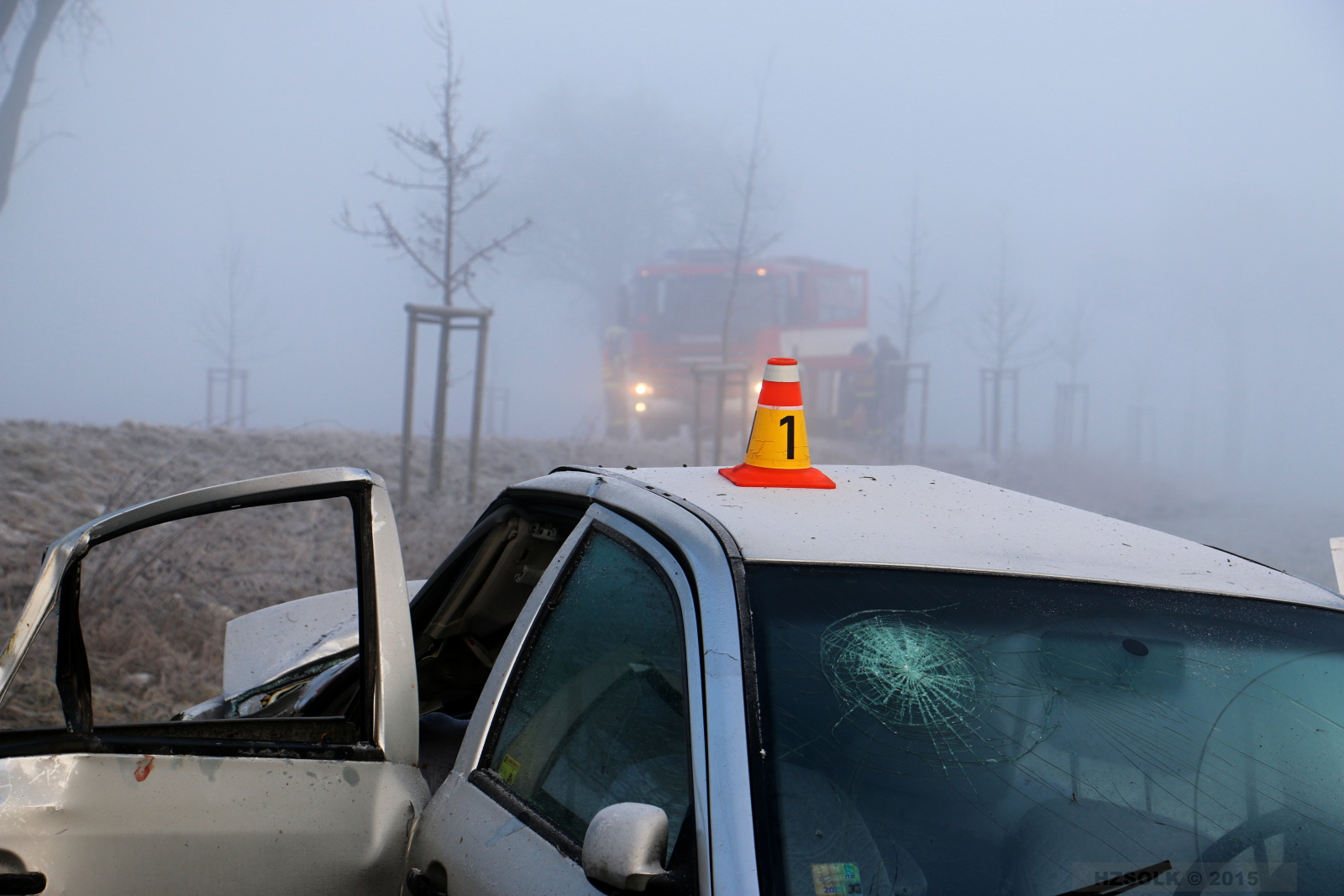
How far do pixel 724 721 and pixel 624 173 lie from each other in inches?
1522

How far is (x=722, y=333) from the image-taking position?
64.8ft

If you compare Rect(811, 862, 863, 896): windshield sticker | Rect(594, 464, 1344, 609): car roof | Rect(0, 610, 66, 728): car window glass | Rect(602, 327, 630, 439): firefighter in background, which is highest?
Rect(602, 327, 630, 439): firefighter in background

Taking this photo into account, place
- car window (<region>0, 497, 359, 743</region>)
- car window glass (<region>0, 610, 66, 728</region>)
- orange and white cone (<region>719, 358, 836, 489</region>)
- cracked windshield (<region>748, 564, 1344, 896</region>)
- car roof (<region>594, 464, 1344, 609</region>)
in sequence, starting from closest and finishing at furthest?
1. cracked windshield (<region>748, 564, 1344, 896</region>)
2. car roof (<region>594, 464, 1344, 609</region>)
3. orange and white cone (<region>719, 358, 836, 489</region>)
4. car window (<region>0, 497, 359, 743</region>)
5. car window glass (<region>0, 610, 66, 728</region>)

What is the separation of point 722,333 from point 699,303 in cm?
81

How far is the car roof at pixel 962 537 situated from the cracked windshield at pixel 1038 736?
42 mm

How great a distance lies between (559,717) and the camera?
192 centimetres

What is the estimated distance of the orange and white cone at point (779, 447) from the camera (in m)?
2.30

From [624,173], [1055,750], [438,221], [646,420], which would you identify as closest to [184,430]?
[438,221]

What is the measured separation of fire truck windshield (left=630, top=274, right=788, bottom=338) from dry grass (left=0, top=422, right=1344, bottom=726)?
5.01 m

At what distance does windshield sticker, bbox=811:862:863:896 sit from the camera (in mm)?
1365

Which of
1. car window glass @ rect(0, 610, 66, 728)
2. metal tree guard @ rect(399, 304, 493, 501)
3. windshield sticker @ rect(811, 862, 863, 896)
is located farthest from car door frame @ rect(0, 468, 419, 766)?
metal tree guard @ rect(399, 304, 493, 501)

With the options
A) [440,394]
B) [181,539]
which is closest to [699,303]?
[440,394]

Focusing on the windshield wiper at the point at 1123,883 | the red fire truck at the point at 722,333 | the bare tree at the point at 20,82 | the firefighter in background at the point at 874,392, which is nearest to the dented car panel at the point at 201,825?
the windshield wiper at the point at 1123,883

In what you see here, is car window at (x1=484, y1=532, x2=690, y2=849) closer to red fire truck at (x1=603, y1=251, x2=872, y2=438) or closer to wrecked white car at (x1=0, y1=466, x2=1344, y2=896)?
wrecked white car at (x1=0, y1=466, x2=1344, y2=896)
